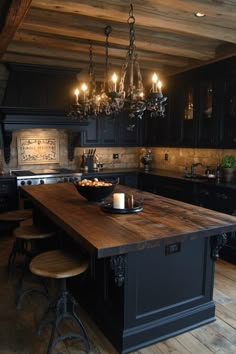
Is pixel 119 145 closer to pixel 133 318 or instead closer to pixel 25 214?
pixel 25 214

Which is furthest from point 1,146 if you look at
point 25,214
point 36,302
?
point 36,302

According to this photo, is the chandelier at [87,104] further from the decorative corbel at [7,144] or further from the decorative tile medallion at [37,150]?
the decorative tile medallion at [37,150]

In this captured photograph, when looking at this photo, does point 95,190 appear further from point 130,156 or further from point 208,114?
point 130,156

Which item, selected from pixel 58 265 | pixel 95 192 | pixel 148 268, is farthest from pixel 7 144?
pixel 148 268

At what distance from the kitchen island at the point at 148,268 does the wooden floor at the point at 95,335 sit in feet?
0.23

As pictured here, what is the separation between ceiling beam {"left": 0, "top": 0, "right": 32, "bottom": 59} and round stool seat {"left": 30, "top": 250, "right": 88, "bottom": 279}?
1896mm

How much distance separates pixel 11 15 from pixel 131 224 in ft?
6.37

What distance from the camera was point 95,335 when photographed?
2.41 metres

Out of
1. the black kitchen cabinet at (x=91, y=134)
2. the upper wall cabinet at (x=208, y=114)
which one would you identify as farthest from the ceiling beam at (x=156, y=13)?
the black kitchen cabinet at (x=91, y=134)

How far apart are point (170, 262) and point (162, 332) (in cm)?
53

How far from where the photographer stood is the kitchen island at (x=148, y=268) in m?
2.03

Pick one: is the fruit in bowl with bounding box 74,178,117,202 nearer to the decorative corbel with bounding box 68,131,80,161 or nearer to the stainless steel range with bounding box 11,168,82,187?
the stainless steel range with bounding box 11,168,82,187

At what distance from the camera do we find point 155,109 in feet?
8.97

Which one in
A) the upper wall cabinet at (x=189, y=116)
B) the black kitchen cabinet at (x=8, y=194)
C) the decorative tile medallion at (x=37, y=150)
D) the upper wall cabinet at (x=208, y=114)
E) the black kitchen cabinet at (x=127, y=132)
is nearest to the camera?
the upper wall cabinet at (x=208, y=114)
